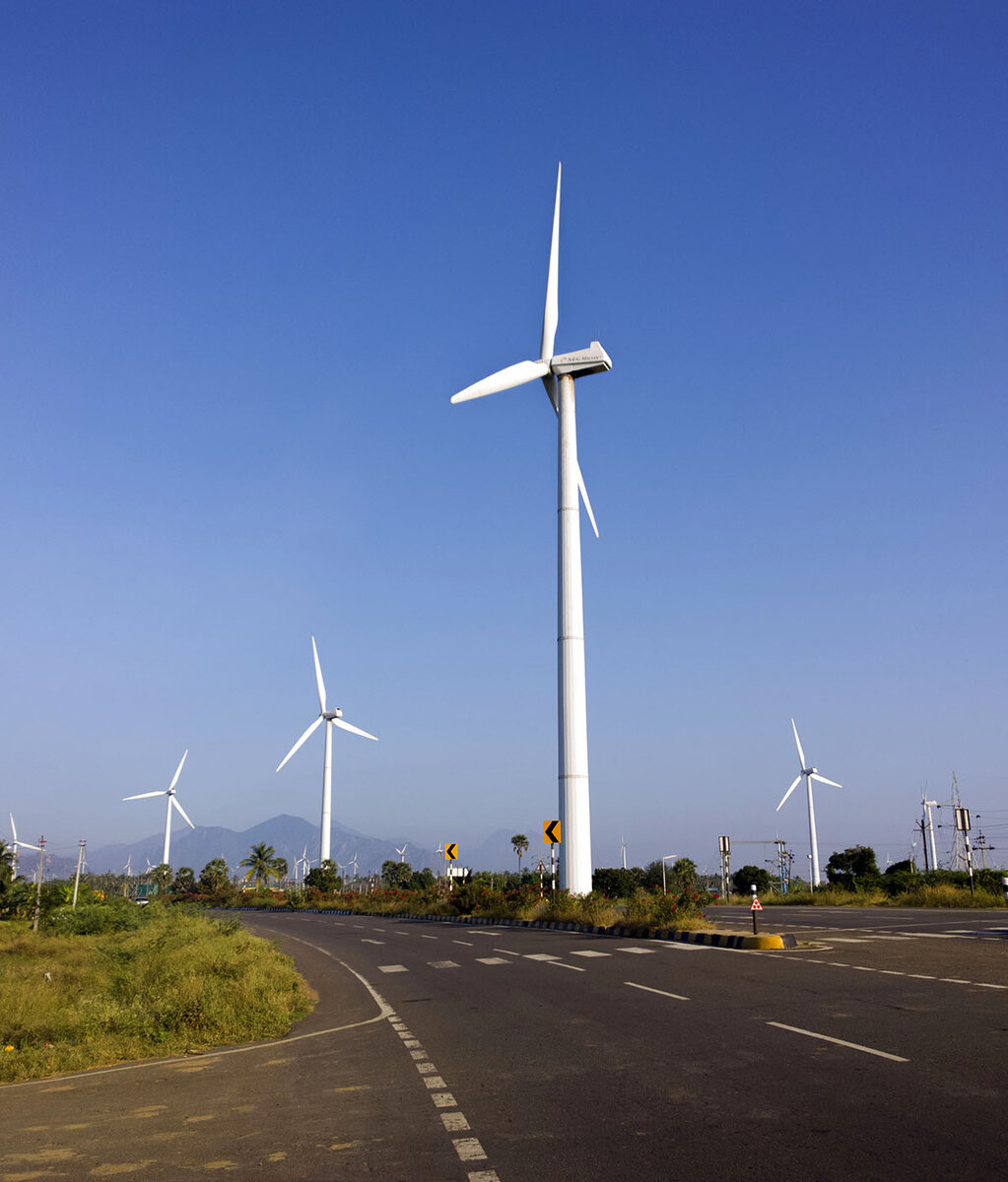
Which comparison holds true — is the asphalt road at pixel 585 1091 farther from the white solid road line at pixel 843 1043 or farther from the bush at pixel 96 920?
the bush at pixel 96 920

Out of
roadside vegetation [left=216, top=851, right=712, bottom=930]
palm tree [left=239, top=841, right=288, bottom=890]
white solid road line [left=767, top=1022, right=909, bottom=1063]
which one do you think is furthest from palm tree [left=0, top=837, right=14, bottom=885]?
white solid road line [left=767, top=1022, right=909, bottom=1063]

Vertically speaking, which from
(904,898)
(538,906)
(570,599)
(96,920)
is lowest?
(96,920)

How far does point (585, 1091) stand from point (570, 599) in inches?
1167

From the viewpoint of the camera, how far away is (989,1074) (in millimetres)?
7887

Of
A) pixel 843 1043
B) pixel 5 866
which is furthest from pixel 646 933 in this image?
pixel 5 866

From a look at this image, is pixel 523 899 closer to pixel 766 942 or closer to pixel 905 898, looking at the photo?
pixel 905 898

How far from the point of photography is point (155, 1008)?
13164 mm

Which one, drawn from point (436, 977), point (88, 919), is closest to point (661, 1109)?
point (436, 977)

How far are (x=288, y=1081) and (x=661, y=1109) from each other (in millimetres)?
3866

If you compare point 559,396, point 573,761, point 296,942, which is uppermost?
point 559,396

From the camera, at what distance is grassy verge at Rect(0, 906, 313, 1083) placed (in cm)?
1170

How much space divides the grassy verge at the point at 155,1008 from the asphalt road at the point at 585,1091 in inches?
32.0

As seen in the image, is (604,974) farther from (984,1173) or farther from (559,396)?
(559,396)

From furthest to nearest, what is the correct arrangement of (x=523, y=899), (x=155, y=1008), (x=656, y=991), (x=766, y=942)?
(x=523, y=899) < (x=766, y=942) < (x=656, y=991) < (x=155, y=1008)
